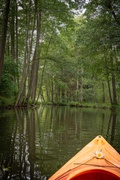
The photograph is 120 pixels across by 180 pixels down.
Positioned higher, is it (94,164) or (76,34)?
(76,34)

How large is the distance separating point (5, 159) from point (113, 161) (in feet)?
8.47

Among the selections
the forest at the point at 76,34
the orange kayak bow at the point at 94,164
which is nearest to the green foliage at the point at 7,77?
the forest at the point at 76,34

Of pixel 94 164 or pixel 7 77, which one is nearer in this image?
pixel 94 164

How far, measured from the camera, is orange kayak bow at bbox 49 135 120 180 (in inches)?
128

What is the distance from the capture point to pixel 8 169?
14.3 feet

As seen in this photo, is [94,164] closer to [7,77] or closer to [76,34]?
[76,34]

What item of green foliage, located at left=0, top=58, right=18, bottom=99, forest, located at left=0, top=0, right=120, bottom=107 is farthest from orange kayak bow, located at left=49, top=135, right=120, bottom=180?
green foliage, located at left=0, top=58, right=18, bottom=99

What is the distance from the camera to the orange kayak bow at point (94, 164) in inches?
128

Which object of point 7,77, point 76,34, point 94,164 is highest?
point 76,34

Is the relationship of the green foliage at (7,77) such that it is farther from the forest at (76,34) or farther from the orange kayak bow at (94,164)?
the orange kayak bow at (94,164)

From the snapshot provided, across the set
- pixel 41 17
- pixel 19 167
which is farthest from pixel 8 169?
pixel 41 17

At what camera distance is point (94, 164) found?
335 cm

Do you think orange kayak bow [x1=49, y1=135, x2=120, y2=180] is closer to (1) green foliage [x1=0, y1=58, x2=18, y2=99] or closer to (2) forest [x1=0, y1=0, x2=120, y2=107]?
(2) forest [x1=0, y1=0, x2=120, y2=107]

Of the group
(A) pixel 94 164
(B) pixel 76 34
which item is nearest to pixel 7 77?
(B) pixel 76 34
